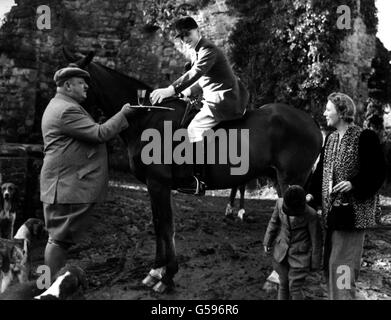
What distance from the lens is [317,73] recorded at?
955cm

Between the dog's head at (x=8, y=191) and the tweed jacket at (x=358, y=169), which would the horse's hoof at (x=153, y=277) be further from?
the dog's head at (x=8, y=191)

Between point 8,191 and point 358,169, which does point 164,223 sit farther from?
point 8,191

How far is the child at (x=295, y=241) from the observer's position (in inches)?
128

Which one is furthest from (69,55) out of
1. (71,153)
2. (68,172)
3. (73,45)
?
(73,45)

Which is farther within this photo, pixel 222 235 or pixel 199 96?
pixel 222 235

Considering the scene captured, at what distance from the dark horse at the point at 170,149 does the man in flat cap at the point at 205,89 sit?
0.47 ft

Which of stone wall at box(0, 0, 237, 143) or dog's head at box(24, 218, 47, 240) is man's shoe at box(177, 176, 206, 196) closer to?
dog's head at box(24, 218, 47, 240)

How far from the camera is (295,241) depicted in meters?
3.38

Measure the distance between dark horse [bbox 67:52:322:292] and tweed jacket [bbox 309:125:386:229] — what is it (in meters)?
1.07

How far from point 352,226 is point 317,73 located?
7.05 m

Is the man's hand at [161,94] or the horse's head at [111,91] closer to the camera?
the man's hand at [161,94]

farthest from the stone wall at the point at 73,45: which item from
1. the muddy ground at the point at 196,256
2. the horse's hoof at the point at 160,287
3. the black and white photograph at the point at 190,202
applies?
the horse's hoof at the point at 160,287

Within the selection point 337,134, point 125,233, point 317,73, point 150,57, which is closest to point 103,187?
point 337,134
